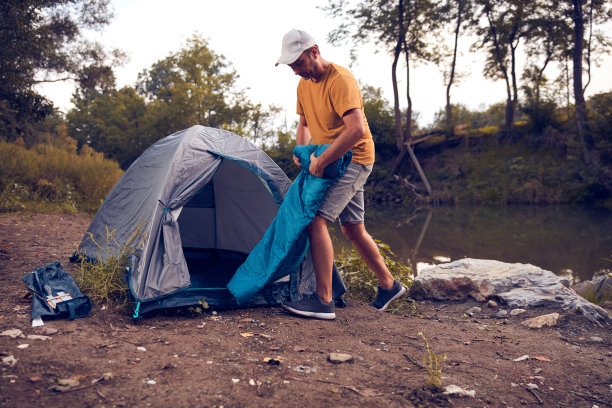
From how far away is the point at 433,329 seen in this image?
3.01 meters

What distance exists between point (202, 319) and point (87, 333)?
74 centimetres

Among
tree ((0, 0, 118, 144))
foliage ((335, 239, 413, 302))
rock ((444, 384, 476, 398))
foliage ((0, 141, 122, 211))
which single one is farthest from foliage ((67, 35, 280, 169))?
rock ((444, 384, 476, 398))

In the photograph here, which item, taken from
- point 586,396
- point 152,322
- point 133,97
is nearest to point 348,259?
point 152,322

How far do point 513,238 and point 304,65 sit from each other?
22.4 ft

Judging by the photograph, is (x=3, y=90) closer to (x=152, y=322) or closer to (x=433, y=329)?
(x=152, y=322)

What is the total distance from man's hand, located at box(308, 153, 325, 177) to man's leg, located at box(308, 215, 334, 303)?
304mm

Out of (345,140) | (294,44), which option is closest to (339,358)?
(345,140)

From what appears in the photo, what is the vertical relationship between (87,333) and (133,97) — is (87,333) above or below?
below

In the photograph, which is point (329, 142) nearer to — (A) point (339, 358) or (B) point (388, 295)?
(B) point (388, 295)

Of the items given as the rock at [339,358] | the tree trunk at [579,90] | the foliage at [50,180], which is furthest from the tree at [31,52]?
the tree trunk at [579,90]

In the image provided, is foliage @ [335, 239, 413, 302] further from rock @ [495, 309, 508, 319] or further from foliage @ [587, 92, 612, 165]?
foliage @ [587, 92, 612, 165]

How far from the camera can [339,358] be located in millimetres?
2289

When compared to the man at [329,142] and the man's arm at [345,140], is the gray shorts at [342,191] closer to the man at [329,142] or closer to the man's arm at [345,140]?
the man at [329,142]

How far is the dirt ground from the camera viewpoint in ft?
5.99
